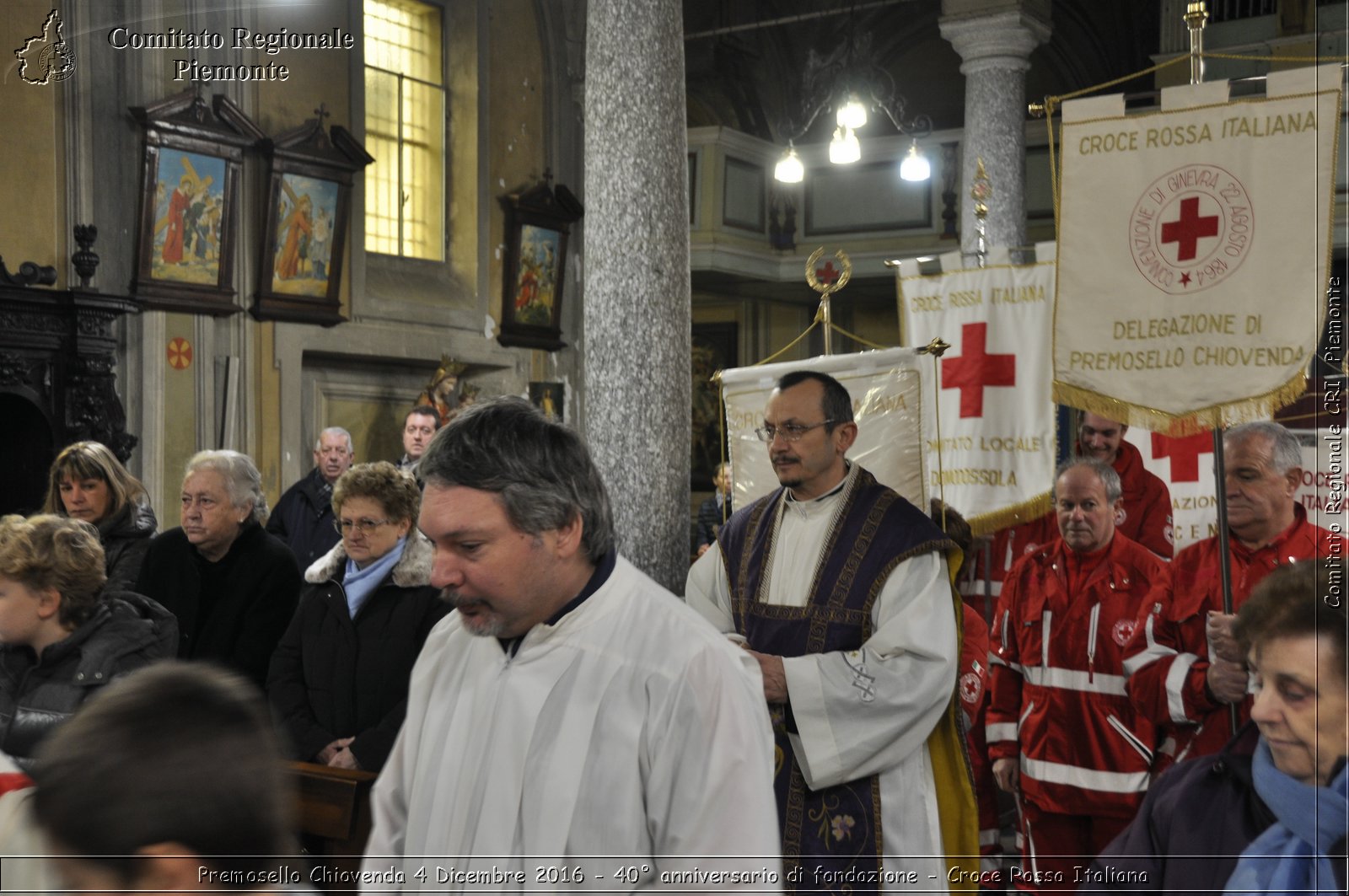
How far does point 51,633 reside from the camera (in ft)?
11.4

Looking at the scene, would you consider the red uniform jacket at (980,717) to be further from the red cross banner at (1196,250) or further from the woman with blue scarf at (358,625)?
the woman with blue scarf at (358,625)

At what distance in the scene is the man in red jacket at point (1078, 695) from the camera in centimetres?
453

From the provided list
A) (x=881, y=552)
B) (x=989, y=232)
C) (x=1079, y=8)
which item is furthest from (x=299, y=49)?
(x=1079, y=8)

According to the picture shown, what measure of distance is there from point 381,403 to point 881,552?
8.46 m

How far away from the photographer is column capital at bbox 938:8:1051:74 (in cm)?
1074

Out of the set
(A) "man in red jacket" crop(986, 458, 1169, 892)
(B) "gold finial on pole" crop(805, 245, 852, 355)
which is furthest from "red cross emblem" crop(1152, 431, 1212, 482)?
(B) "gold finial on pole" crop(805, 245, 852, 355)

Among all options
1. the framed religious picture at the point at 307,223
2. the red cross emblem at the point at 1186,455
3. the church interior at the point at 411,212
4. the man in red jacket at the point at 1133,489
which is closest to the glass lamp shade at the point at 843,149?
the church interior at the point at 411,212

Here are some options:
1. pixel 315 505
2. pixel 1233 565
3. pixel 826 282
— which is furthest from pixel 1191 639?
pixel 315 505

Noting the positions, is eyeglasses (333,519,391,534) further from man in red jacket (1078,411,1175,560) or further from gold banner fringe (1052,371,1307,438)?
man in red jacket (1078,411,1175,560)

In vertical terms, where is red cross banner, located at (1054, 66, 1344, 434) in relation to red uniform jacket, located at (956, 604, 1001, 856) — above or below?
above

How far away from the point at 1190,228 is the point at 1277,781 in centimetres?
222

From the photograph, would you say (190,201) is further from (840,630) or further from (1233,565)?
(1233,565)

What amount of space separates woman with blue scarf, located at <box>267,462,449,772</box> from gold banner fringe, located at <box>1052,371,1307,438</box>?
2.13 meters

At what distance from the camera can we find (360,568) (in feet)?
14.0
